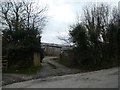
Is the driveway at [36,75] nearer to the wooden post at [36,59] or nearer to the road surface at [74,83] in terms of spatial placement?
the road surface at [74,83]

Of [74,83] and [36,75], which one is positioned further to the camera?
[36,75]

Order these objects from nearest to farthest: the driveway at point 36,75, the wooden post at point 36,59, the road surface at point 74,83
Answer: the road surface at point 74,83
the driveway at point 36,75
the wooden post at point 36,59

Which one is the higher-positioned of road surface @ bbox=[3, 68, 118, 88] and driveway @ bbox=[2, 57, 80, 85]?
road surface @ bbox=[3, 68, 118, 88]

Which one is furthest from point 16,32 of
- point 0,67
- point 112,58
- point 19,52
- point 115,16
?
point 115,16

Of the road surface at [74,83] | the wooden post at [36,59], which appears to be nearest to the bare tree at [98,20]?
the wooden post at [36,59]

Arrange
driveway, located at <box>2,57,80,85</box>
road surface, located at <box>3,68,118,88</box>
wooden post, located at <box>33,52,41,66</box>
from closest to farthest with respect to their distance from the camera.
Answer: road surface, located at <box>3,68,118,88</box> < driveway, located at <box>2,57,80,85</box> < wooden post, located at <box>33,52,41,66</box>

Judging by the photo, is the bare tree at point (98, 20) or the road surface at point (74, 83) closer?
the road surface at point (74, 83)

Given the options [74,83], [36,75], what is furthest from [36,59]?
[74,83]

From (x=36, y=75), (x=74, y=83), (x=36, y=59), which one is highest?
(x=36, y=59)

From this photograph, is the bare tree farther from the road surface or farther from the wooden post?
the road surface

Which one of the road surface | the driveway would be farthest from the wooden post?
the road surface

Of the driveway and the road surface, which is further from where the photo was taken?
the driveway

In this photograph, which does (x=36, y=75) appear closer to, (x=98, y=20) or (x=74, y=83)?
(x=74, y=83)

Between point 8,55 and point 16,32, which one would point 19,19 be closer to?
point 16,32
